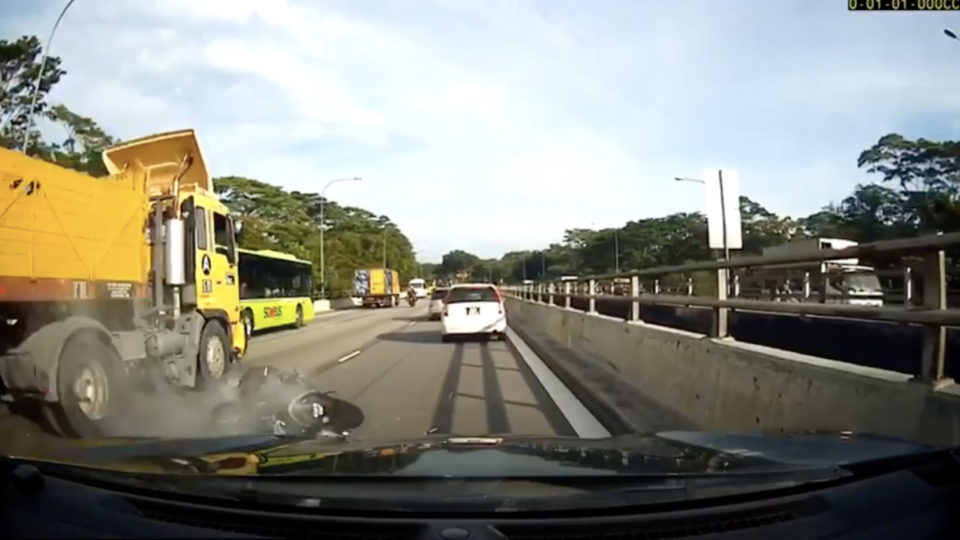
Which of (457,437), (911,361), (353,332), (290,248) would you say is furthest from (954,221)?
(290,248)

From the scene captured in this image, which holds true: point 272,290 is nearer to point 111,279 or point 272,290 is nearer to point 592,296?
point 592,296

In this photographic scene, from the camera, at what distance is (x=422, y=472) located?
3.29 meters

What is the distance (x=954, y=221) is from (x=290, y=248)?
66765 millimetres

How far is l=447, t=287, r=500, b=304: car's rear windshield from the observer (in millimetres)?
22188

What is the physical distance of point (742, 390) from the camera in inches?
252

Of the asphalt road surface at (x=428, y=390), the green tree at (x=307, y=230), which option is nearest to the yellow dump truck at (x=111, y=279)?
the asphalt road surface at (x=428, y=390)

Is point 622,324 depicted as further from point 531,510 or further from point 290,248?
point 290,248

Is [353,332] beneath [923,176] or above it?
beneath

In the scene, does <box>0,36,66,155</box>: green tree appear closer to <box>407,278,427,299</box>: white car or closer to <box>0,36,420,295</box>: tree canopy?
<box>0,36,420,295</box>: tree canopy

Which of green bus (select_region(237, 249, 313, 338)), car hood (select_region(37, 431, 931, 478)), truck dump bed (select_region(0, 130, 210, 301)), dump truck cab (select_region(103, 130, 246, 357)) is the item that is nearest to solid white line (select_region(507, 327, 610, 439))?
car hood (select_region(37, 431, 931, 478))

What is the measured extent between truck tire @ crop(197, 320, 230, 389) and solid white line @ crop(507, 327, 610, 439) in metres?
4.44

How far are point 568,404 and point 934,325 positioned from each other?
19.3 ft

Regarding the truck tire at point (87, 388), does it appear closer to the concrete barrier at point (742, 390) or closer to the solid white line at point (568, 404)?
the solid white line at point (568, 404)

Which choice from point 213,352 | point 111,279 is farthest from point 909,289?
point 213,352
